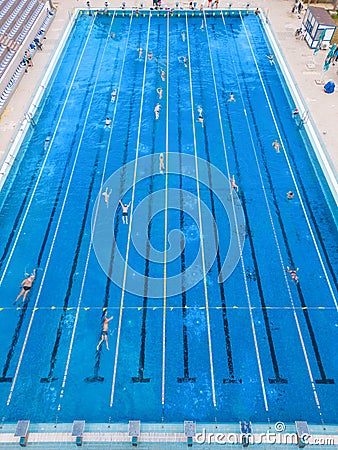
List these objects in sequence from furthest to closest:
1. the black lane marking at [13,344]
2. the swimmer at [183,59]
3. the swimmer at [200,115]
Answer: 1. the swimmer at [183,59]
2. the swimmer at [200,115]
3. the black lane marking at [13,344]

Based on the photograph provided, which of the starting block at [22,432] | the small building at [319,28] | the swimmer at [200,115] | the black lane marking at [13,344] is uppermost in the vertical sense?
the small building at [319,28]

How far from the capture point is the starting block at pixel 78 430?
28.3 feet

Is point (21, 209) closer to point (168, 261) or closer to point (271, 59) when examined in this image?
point (168, 261)

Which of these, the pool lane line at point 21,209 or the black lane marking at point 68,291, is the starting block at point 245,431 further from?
the pool lane line at point 21,209

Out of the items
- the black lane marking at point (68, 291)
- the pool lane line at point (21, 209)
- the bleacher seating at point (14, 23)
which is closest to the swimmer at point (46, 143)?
the pool lane line at point (21, 209)

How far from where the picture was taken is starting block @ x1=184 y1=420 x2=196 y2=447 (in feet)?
28.3

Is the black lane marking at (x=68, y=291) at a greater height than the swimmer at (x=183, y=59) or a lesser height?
lesser

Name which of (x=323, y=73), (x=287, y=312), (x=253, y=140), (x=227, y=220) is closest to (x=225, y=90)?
(x=253, y=140)

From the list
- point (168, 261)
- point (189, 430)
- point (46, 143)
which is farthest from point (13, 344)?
point (46, 143)

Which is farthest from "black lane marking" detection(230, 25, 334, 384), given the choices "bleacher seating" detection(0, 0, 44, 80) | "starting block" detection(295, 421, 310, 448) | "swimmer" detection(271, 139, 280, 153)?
"bleacher seating" detection(0, 0, 44, 80)

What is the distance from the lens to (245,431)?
8828 mm

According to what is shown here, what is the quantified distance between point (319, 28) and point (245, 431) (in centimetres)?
2547

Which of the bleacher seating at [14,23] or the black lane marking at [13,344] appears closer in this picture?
the black lane marking at [13,344]

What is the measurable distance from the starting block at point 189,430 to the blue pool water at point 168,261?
763mm
